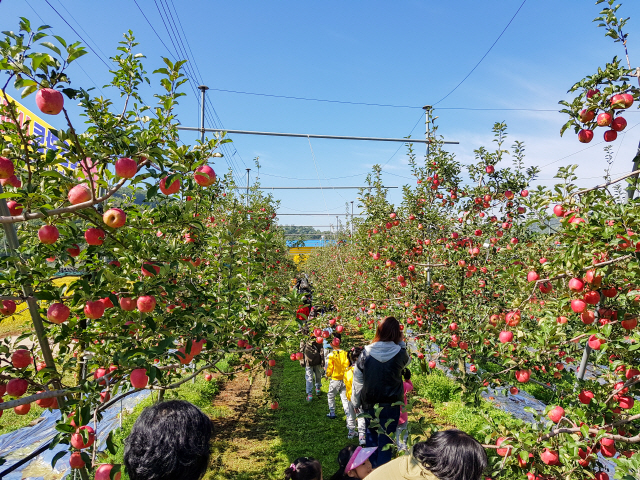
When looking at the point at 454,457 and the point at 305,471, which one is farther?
the point at 305,471

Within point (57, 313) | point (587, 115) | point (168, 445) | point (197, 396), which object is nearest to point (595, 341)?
point (587, 115)

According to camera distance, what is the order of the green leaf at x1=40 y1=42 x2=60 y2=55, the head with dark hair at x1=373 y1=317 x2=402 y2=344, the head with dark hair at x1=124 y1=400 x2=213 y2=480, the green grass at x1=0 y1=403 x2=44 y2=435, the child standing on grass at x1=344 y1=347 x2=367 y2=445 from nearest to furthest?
the head with dark hair at x1=124 y1=400 x2=213 y2=480, the green leaf at x1=40 y1=42 x2=60 y2=55, the head with dark hair at x1=373 y1=317 x2=402 y2=344, the child standing on grass at x1=344 y1=347 x2=367 y2=445, the green grass at x1=0 y1=403 x2=44 y2=435

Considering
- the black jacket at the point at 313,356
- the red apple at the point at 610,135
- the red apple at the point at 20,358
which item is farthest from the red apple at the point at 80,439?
the black jacket at the point at 313,356

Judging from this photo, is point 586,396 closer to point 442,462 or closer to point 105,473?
point 442,462

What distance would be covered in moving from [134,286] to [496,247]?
3979mm

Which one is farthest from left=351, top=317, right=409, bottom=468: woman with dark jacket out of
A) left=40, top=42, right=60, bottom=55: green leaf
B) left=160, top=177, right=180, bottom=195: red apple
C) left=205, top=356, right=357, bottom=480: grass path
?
left=40, top=42, right=60, bottom=55: green leaf

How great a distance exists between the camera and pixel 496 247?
4.39m

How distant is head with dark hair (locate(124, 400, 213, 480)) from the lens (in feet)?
3.76

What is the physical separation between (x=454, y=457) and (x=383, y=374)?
160cm

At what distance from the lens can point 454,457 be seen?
150 cm

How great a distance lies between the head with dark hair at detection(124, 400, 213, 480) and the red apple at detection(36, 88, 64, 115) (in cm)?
117

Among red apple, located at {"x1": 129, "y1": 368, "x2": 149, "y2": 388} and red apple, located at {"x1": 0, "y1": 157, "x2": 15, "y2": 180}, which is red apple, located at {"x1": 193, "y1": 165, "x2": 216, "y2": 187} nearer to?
red apple, located at {"x1": 0, "y1": 157, "x2": 15, "y2": 180}

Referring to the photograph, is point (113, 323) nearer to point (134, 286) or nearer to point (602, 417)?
point (134, 286)

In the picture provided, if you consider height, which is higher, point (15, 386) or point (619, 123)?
point (619, 123)
